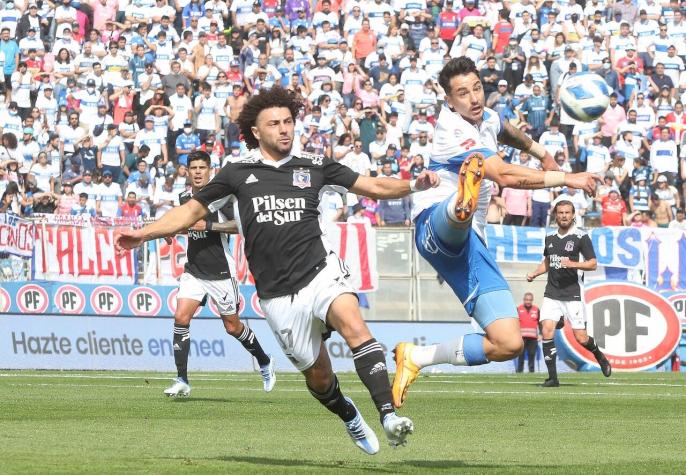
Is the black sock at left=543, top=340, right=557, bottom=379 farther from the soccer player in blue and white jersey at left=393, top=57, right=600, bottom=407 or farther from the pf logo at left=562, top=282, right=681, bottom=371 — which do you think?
the soccer player in blue and white jersey at left=393, top=57, right=600, bottom=407

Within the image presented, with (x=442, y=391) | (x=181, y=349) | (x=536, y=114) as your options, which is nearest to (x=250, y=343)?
(x=181, y=349)

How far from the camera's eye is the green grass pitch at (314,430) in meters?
9.30

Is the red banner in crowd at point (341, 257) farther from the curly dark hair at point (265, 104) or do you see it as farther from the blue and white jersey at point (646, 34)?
the curly dark hair at point (265, 104)

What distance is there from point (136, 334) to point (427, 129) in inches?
397

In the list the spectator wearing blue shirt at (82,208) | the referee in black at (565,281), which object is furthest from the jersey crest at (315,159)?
the spectator wearing blue shirt at (82,208)

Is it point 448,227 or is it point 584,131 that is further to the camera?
point 584,131

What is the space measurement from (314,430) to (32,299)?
44.8ft

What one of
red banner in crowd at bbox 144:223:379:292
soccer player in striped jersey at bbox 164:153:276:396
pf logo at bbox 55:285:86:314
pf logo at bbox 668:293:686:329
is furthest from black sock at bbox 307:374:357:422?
pf logo at bbox 668:293:686:329

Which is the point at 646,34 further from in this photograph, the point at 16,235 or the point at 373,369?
the point at 373,369

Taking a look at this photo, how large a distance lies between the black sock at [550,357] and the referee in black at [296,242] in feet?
34.4

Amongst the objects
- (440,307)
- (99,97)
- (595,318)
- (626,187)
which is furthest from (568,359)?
(99,97)

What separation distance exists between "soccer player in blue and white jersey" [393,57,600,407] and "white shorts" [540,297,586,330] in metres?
9.65

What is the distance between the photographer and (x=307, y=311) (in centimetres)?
949

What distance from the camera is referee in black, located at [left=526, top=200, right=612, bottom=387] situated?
20.4 m
